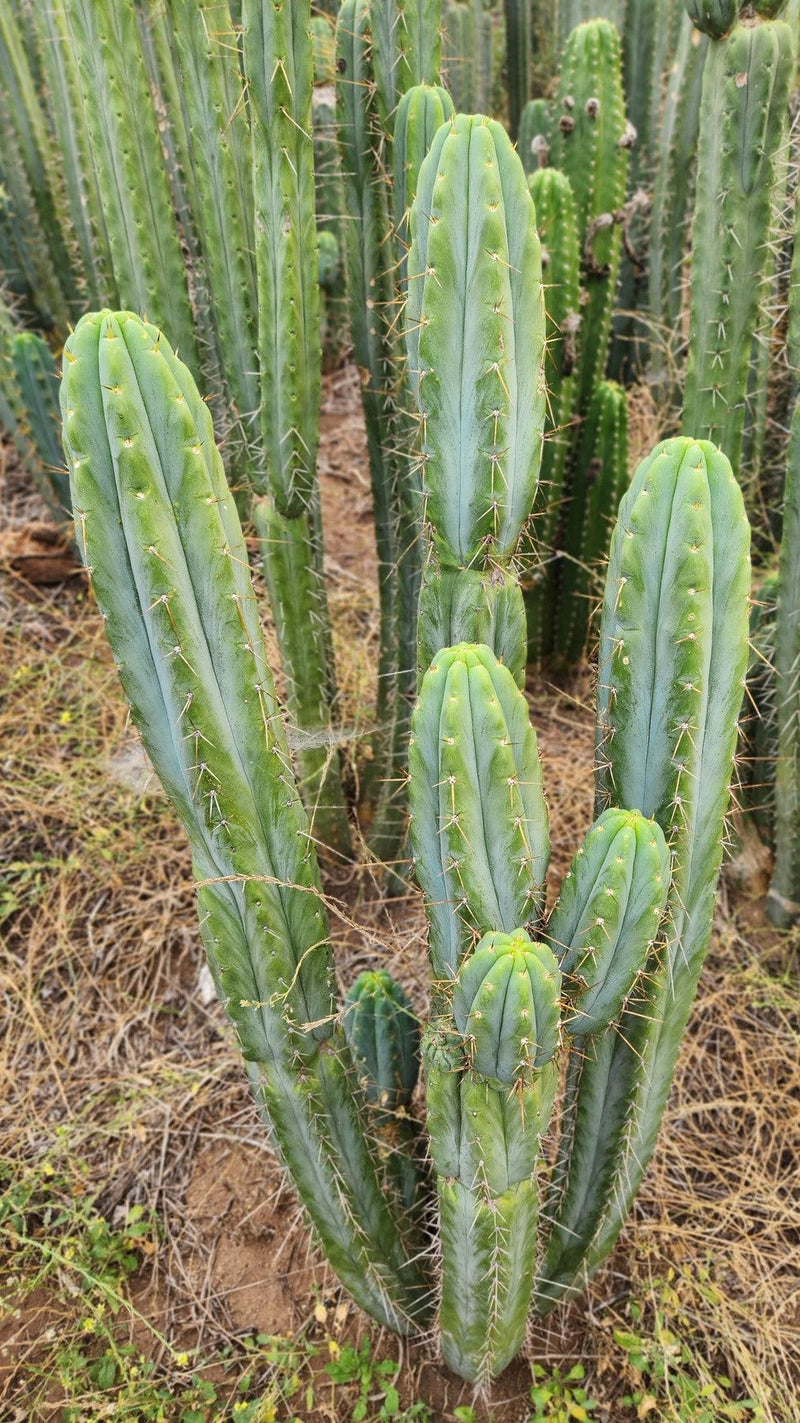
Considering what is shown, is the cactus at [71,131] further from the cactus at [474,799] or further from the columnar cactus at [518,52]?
the columnar cactus at [518,52]

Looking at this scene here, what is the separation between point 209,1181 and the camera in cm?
222

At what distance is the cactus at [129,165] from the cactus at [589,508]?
1272mm

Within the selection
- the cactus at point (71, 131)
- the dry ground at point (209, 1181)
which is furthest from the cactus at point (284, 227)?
the cactus at point (71, 131)

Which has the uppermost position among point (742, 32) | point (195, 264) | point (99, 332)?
point (742, 32)

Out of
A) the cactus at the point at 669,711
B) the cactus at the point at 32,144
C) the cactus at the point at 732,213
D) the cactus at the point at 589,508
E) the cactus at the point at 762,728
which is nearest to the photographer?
the cactus at the point at 669,711

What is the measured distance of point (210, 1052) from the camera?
2.46 meters

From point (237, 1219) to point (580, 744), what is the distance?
5.60 feet

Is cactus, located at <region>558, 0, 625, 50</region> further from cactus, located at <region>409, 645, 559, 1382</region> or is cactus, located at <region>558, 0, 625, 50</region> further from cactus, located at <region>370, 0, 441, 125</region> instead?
cactus, located at <region>409, 645, 559, 1382</region>

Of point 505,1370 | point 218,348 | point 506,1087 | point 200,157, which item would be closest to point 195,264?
point 218,348

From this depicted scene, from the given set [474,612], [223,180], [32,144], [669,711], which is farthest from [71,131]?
[669,711]

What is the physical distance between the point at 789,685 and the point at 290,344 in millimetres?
1394

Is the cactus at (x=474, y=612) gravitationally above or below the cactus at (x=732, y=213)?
below

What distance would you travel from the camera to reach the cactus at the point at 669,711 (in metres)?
1.38

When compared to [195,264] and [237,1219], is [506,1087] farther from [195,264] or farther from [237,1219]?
[195,264]
